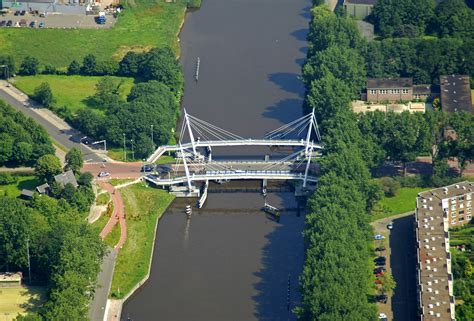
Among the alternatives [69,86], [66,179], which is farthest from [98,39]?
[66,179]

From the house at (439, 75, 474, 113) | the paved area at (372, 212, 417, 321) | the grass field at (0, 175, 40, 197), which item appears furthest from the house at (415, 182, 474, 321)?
the grass field at (0, 175, 40, 197)

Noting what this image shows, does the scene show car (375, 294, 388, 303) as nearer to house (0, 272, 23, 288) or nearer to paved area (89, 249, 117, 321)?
paved area (89, 249, 117, 321)

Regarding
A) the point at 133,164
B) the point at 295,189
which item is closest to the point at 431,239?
the point at 295,189

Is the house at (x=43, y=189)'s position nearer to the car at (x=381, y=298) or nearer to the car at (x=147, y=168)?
the car at (x=147, y=168)

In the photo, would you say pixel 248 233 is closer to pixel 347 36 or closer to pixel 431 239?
pixel 431 239

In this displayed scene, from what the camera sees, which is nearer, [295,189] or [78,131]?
[295,189]

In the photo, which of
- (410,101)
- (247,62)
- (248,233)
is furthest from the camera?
(247,62)
